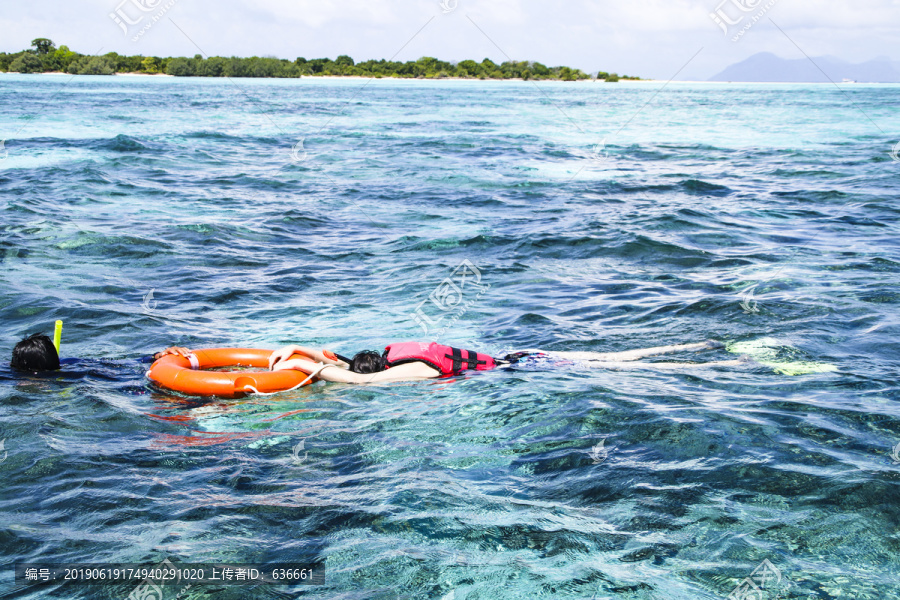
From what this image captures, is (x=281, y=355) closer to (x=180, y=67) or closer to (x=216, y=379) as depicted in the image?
(x=216, y=379)

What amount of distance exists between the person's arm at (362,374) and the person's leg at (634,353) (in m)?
1.54

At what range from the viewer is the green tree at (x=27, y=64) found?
8934cm

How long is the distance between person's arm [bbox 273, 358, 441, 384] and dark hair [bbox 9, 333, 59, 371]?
2.26 m

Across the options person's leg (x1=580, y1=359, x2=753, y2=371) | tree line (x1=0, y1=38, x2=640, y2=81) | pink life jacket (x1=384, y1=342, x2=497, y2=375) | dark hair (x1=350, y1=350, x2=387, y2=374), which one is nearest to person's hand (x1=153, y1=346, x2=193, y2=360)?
dark hair (x1=350, y1=350, x2=387, y2=374)

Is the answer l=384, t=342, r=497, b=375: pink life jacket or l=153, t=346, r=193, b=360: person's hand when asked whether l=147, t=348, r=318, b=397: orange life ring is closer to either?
l=153, t=346, r=193, b=360: person's hand

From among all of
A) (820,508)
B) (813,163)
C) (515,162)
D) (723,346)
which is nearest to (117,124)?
(515,162)

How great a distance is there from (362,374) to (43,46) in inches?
3986

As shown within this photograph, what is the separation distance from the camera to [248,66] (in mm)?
105062

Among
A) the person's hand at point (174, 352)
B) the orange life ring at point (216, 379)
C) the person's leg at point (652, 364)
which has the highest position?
the person's leg at point (652, 364)

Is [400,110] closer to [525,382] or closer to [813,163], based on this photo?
[813,163]

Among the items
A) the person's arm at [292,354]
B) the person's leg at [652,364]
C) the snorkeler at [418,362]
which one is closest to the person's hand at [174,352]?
the snorkeler at [418,362]

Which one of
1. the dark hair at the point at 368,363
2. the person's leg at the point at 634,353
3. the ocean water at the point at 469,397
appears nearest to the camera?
the ocean water at the point at 469,397

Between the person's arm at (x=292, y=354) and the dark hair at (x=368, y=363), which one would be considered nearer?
the person's arm at (x=292, y=354)

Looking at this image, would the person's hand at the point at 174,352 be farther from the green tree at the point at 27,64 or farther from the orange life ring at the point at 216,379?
the green tree at the point at 27,64
